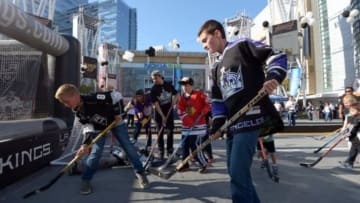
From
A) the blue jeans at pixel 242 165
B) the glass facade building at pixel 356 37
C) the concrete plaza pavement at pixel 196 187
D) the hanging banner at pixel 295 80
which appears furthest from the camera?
the glass facade building at pixel 356 37

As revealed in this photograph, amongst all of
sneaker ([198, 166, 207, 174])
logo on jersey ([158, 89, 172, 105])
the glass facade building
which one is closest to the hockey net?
logo on jersey ([158, 89, 172, 105])

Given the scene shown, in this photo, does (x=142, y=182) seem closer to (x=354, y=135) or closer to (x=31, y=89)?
(x=31, y=89)

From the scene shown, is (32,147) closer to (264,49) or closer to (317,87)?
(264,49)

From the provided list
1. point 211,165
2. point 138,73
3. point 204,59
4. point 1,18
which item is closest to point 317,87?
point 204,59

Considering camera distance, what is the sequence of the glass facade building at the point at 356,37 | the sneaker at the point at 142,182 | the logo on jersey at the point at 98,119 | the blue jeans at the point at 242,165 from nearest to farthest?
1. the blue jeans at the point at 242,165
2. the logo on jersey at the point at 98,119
3. the sneaker at the point at 142,182
4. the glass facade building at the point at 356,37

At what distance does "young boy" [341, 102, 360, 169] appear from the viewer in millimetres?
5520

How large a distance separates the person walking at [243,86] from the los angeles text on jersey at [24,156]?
2.98 meters

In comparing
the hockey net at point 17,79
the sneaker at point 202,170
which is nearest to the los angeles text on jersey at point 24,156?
the hockey net at point 17,79

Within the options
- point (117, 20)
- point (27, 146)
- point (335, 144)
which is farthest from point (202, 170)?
point (117, 20)

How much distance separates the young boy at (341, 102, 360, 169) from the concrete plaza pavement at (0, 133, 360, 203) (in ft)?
0.48

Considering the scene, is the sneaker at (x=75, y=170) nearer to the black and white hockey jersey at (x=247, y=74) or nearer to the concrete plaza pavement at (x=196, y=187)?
the concrete plaza pavement at (x=196, y=187)

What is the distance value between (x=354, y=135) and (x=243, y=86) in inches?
156

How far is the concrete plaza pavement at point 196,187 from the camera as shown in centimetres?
379

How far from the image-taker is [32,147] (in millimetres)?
4973
